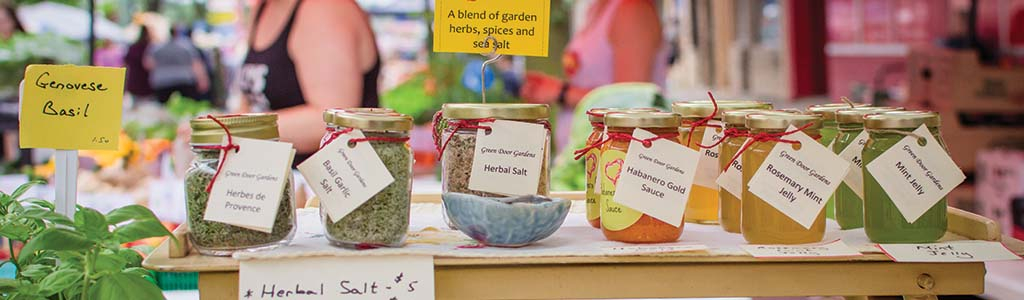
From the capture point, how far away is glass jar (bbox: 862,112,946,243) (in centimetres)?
118

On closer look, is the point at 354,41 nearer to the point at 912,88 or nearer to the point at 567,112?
the point at 567,112

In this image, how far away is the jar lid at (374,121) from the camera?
112 centimetres

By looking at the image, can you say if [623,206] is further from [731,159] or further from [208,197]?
[208,197]

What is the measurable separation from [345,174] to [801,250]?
0.54 metres

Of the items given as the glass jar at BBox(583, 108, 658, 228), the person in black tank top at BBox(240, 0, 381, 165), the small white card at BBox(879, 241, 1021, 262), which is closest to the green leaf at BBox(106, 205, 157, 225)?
the glass jar at BBox(583, 108, 658, 228)

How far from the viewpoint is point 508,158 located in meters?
1.24

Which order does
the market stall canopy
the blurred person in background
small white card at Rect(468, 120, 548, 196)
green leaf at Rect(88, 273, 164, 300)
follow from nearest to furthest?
green leaf at Rect(88, 273, 164, 300)
small white card at Rect(468, 120, 548, 196)
the blurred person in background
the market stall canopy

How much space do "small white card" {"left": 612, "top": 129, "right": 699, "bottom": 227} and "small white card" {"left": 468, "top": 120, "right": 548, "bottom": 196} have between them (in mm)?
122

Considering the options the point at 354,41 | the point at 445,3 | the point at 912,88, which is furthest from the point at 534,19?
the point at 912,88

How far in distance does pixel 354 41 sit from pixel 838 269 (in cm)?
152

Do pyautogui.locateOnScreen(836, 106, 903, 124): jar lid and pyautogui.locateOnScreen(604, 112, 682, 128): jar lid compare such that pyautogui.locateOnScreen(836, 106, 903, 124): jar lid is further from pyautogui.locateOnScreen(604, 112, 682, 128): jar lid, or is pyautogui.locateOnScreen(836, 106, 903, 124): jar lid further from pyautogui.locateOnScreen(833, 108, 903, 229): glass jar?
pyautogui.locateOnScreen(604, 112, 682, 128): jar lid

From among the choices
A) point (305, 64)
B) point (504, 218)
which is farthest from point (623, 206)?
point (305, 64)

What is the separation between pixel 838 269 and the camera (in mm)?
1138

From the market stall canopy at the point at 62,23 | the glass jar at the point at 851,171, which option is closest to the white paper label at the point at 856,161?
the glass jar at the point at 851,171
